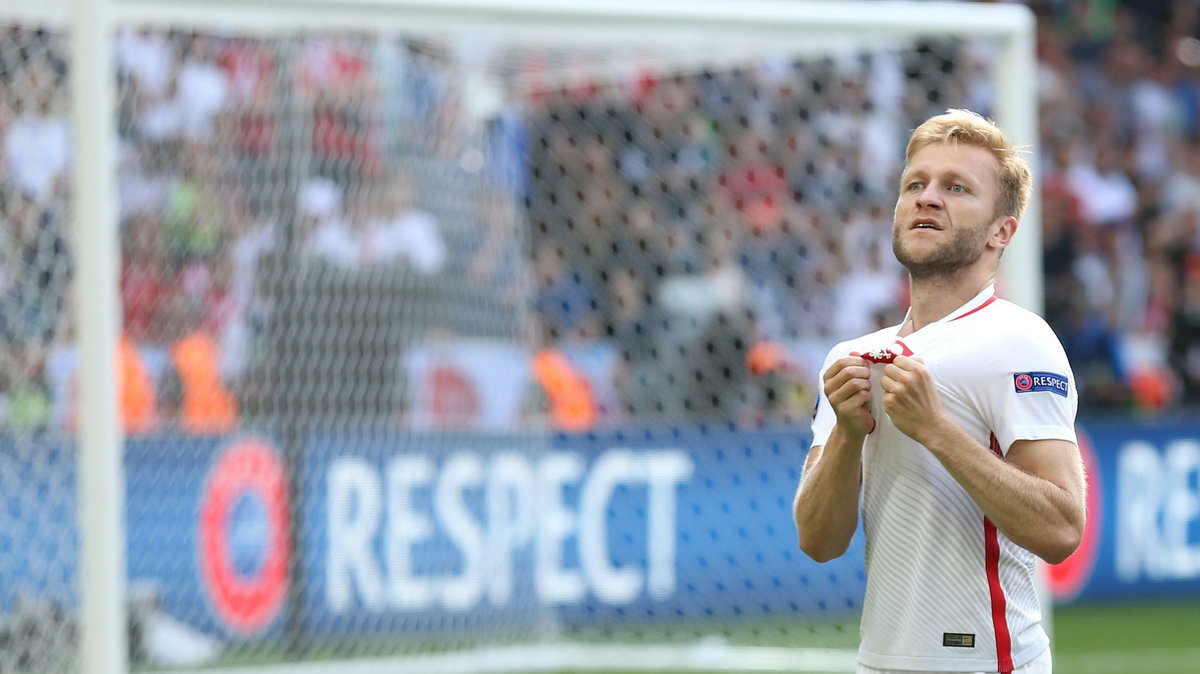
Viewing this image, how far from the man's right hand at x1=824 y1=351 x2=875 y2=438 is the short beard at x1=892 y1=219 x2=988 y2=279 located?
21cm

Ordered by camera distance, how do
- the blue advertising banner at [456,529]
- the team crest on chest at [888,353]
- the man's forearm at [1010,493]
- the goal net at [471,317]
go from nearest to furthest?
the man's forearm at [1010,493] < the team crest on chest at [888,353] < the goal net at [471,317] < the blue advertising banner at [456,529]

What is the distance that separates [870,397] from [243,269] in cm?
536

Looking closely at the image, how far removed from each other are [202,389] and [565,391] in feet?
7.28

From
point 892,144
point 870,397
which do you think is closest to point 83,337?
point 870,397

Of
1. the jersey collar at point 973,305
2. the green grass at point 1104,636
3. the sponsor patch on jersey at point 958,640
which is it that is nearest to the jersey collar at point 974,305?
the jersey collar at point 973,305

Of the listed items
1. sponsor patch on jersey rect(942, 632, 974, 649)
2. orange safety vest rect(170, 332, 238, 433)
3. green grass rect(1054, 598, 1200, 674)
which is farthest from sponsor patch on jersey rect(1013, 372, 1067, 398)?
green grass rect(1054, 598, 1200, 674)

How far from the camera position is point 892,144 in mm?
8914

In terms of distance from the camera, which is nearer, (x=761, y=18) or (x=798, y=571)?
(x=761, y=18)

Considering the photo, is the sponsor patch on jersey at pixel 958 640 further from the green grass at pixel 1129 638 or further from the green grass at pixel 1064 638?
the green grass at pixel 1129 638

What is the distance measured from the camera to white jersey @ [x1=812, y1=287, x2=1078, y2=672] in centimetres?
297

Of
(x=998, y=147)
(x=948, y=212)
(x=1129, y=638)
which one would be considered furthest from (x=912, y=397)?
(x=1129, y=638)

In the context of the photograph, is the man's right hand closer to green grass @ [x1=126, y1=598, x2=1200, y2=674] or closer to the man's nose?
the man's nose

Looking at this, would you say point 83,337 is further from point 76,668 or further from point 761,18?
point 761,18

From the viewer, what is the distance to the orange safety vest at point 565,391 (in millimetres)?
9398
